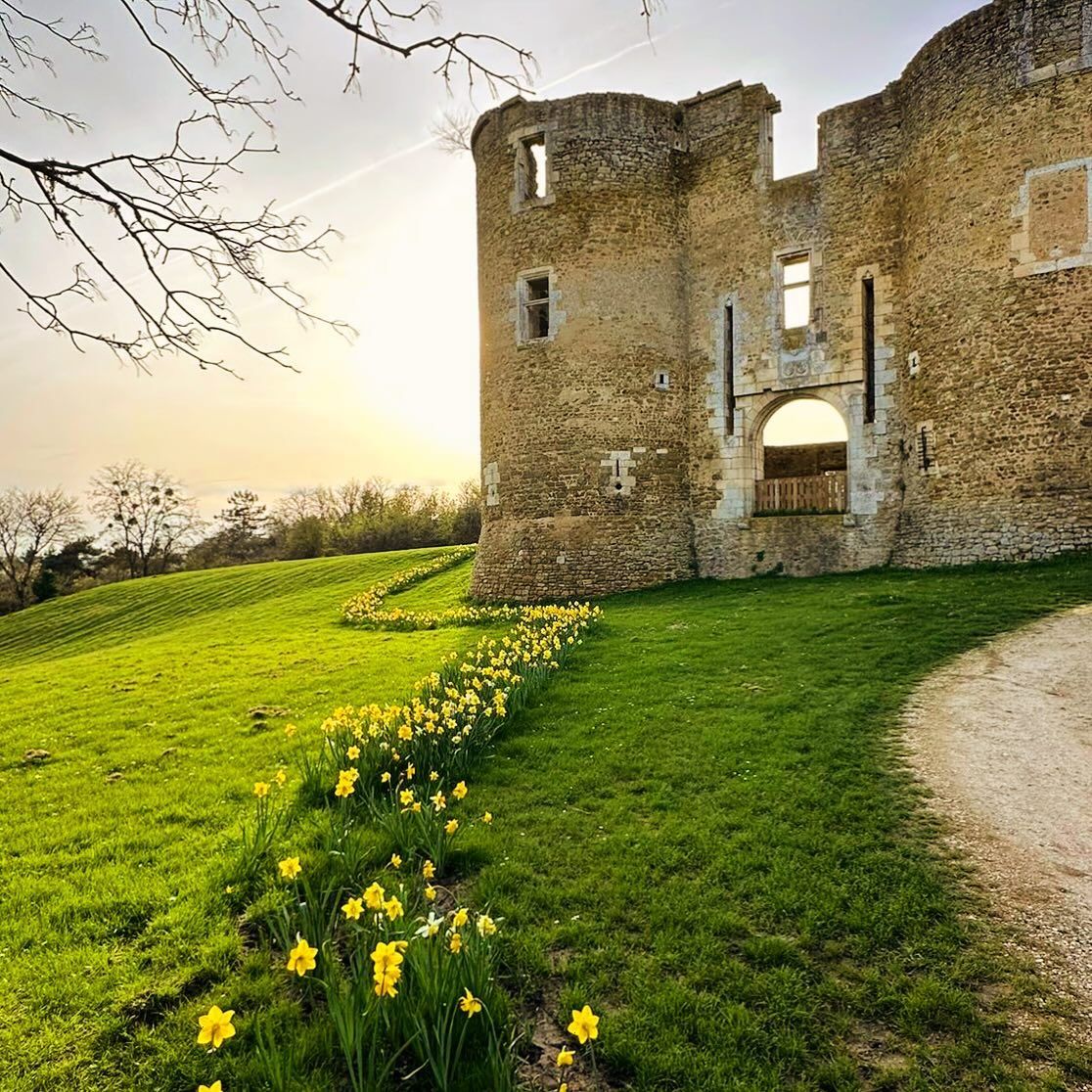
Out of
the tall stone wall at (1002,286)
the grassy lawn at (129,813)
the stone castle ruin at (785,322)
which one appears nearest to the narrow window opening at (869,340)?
the stone castle ruin at (785,322)

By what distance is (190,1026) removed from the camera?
315 centimetres

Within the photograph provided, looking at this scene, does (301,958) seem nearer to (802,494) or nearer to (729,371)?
(802,494)

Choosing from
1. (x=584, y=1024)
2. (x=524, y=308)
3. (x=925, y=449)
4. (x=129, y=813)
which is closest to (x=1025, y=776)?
(x=584, y=1024)

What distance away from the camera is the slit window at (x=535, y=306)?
18938 millimetres

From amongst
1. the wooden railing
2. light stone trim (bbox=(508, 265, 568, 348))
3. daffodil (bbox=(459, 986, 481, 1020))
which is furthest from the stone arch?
daffodil (bbox=(459, 986, 481, 1020))

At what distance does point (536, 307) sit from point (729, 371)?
5.56 m

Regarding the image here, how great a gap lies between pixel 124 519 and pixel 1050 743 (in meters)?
59.1

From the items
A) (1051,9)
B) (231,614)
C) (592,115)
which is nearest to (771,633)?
(1051,9)

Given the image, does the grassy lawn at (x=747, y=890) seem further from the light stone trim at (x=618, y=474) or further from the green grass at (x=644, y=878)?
the light stone trim at (x=618, y=474)

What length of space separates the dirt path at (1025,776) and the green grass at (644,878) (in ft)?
0.83

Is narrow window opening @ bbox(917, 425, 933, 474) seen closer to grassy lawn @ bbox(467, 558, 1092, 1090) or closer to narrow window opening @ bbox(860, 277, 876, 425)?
narrow window opening @ bbox(860, 277, 876, 425)

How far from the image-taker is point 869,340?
16844 millimetres

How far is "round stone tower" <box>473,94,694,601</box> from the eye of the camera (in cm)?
1819

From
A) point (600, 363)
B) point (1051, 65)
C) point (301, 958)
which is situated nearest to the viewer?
point (301, 958)
